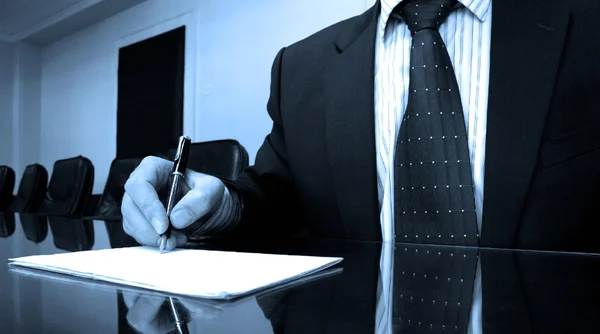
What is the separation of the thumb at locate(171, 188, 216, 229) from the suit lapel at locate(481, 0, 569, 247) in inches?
17.6

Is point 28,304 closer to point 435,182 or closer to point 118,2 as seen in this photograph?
point 435,182

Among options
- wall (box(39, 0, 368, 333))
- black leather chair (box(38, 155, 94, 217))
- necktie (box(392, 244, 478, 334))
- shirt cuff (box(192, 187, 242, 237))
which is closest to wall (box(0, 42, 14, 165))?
wall (box(39, 0, 368, 333))

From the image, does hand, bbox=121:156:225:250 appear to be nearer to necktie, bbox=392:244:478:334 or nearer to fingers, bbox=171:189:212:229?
fingers, bbox=171:189:212:229

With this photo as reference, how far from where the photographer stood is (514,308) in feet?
0.88

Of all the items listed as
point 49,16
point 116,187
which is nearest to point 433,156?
point 116,187

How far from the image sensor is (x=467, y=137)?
801mm

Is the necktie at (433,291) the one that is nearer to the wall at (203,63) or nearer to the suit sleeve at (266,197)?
the suit sleeve at (266,197)

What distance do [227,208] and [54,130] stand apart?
5.20 meters

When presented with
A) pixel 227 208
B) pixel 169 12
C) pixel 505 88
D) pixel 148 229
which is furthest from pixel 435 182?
pixel 169 12

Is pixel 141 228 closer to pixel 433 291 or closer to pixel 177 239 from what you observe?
pixel 177 239

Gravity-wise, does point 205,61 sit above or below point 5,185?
above

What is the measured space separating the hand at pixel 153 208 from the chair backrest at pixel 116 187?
1416 millimetres

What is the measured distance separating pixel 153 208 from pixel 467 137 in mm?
529

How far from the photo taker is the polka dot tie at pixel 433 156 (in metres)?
0.76
